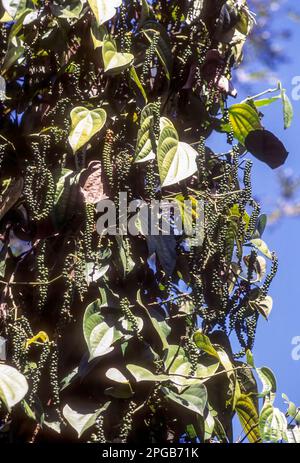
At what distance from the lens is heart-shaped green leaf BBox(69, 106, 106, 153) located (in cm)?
143

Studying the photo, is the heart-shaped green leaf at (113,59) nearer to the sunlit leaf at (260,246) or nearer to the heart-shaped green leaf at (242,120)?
the heart-shaped green leaf at (242,120)

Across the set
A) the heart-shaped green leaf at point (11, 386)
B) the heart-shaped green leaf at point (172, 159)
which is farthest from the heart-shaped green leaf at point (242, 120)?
the heart-shaped green leaf at point (11, 386)

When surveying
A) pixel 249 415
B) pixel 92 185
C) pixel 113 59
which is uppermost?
pixel 113 59

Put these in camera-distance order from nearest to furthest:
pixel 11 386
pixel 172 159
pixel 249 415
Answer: pixel 11 386 < pixel 172 159 < pixel 249 415

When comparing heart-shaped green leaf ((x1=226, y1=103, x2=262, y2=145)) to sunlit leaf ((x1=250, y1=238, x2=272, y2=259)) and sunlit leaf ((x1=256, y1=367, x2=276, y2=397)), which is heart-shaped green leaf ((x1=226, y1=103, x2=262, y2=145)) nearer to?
sunlit leaf ((x1=250, y1=238, x2=272, y2=259))

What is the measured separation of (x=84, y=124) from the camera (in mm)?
1461

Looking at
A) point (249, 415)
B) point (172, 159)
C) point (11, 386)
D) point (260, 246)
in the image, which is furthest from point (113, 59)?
point (249, 415)

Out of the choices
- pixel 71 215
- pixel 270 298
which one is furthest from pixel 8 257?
pixel 270 298

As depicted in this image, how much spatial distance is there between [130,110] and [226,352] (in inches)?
19.7

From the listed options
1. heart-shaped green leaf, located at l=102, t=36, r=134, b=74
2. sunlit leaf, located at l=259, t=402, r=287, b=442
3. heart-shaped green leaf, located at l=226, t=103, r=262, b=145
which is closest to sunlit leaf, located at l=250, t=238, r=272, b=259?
heart-shaped green leaf, located at l=226, t=103, r=262, b=145

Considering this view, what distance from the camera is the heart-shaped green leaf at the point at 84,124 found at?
1435mm

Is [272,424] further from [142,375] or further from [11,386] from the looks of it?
[11,386]

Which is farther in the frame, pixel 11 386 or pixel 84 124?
pixel 84 124

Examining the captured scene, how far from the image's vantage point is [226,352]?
1.55m
